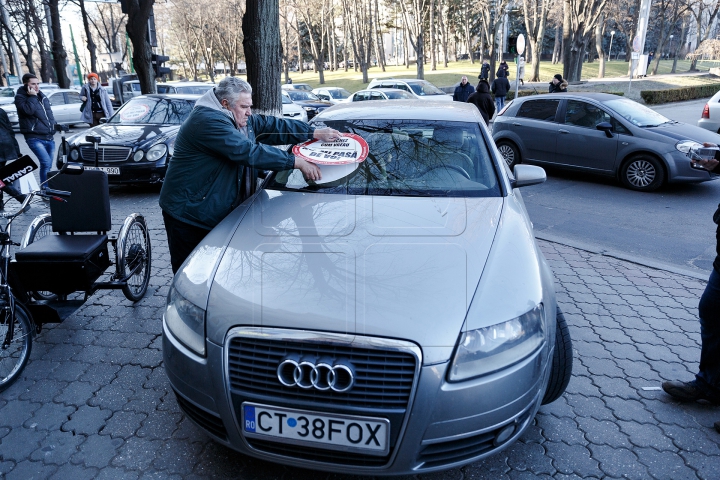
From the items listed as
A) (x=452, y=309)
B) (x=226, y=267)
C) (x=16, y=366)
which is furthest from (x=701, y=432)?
(x=16, y=366)

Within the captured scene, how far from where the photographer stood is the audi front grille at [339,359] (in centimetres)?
214

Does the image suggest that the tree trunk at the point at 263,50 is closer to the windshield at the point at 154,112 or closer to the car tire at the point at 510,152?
the windshield at the point at 154,112

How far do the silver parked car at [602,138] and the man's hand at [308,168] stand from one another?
7391 mm

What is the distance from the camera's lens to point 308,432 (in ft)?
7.22

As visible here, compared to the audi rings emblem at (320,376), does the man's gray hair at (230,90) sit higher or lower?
higher

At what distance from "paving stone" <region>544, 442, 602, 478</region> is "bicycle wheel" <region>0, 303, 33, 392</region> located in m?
3.09

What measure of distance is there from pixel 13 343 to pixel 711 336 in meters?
4.06

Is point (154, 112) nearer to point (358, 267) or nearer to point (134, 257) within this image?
point (134, 257)

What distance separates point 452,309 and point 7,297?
2652 mm

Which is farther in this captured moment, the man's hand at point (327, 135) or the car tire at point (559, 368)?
the man's hand at point (327, 135)

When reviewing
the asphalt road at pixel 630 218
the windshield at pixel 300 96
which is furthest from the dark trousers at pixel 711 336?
the windshield at pixel 300 96

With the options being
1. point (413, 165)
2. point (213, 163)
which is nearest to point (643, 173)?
point (413, 165)

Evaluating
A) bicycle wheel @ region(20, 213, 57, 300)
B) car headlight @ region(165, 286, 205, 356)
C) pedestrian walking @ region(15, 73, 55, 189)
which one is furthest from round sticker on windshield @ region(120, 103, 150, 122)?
car headlight @ region(165, 286, 205, 356)

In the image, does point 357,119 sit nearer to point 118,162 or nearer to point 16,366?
point 16,366
